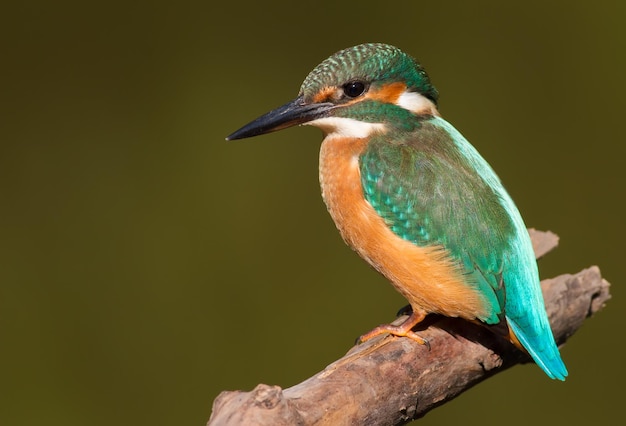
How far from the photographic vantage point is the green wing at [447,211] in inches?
98.0

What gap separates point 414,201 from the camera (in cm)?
250

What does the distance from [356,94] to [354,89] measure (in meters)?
0.02

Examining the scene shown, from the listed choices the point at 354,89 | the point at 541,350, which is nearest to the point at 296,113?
the point at 354,89

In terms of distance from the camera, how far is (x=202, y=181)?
3.93m

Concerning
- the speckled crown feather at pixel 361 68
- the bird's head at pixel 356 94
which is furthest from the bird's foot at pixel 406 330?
the speckled crown feather at pixel 361 68

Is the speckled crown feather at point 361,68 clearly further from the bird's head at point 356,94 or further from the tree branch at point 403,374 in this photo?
the tree branch at point 403,374

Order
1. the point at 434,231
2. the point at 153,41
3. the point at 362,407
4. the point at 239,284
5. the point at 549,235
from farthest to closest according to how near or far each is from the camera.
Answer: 1. the point at 153,41
2. the point at 239,284
3. the point at 549,235
4. the point at 434,231
5. the point at 362,407

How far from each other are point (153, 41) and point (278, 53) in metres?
0.52

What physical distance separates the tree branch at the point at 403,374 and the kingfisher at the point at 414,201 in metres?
0.08

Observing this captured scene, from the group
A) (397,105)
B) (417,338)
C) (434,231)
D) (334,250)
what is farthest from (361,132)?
(334,250)

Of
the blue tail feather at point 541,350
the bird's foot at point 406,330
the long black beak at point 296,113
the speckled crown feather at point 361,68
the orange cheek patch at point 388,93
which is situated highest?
the speckled crown feather at point 361,68

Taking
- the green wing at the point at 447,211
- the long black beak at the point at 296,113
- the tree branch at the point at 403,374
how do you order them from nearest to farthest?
the tree branch at the point at 403,374
the green wing at the point at 447,211
the long black beak at the point at 296,113

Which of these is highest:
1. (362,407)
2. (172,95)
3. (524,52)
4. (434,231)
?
(172,95)

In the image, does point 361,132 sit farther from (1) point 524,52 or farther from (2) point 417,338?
(1) point 524,52
